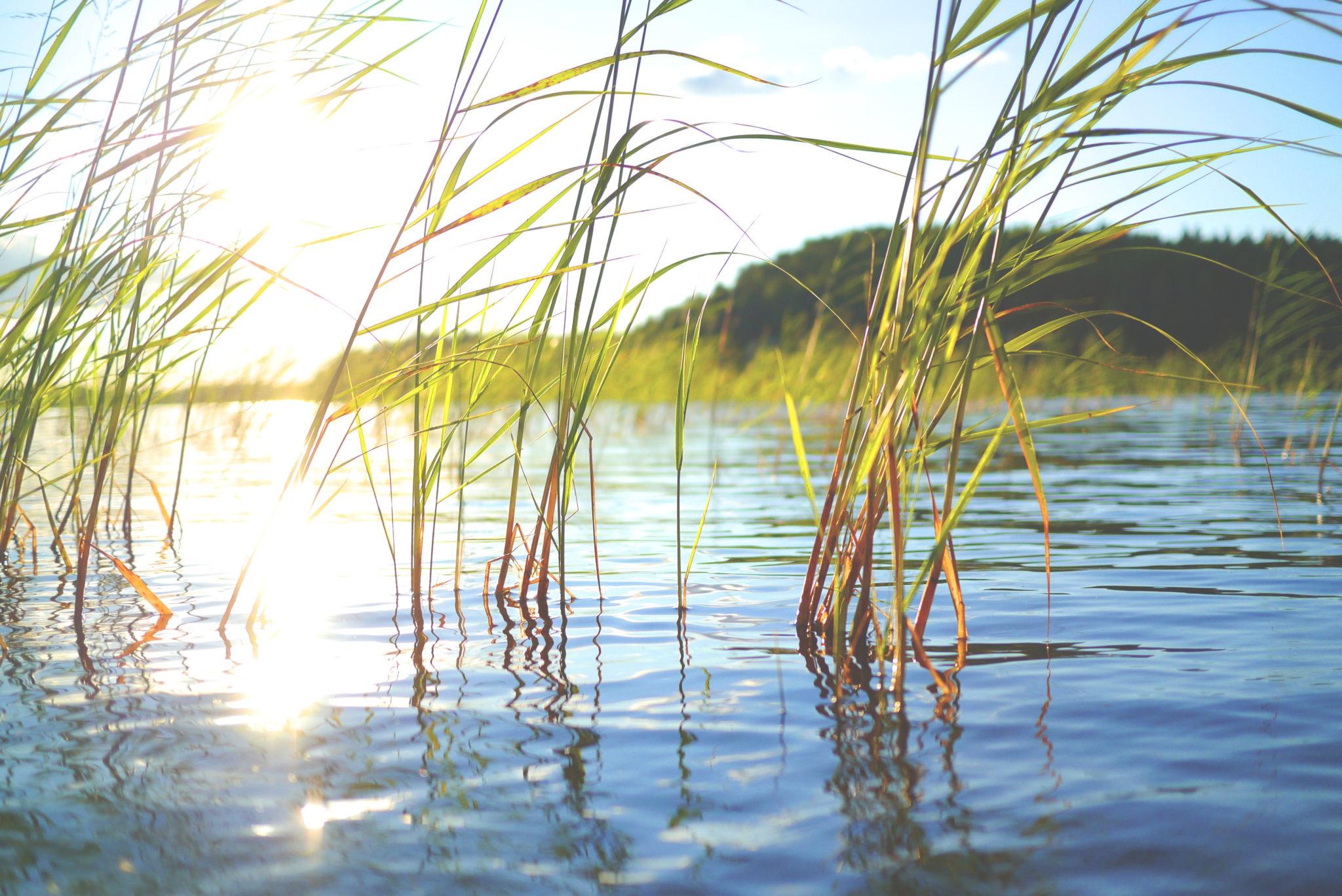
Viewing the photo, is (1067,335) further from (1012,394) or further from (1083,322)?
(1012,394)

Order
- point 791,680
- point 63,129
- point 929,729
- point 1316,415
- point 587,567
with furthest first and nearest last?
point 1316,415 < point 587,567 < point 63,129 < point 791,680 < point 929,729

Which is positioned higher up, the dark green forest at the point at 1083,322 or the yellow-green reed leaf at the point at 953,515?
the dark green forest at the point at 1083,322

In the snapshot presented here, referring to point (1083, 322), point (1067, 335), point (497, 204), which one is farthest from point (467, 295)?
point (1067, 335)

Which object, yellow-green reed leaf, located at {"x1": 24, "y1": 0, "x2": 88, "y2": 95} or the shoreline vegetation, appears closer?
yellow-green reed leaf, located at {"x1": 24, "y1": 0, "x2": 88, "y2": 95}

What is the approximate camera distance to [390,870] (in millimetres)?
1164

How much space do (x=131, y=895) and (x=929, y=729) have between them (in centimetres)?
120

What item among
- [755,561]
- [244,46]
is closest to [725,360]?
[755,561]

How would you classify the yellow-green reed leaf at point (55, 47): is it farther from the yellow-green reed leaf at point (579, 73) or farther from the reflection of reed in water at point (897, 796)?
the reflection of reed in water at point (897, 796)

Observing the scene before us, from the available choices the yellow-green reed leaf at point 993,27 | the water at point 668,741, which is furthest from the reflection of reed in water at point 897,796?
the yellow-green reed leaf at point 993,27

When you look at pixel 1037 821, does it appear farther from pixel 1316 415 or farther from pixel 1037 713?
pixel 1316 415

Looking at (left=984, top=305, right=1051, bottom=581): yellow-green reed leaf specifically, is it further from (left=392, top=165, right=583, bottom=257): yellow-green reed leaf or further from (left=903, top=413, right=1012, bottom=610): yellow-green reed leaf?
(left=392, top=165, right=583, bottom=257): yellow-green reed leaf

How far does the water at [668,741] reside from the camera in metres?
1.17

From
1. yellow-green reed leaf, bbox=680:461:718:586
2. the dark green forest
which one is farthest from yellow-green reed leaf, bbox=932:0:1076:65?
yellow-green reed leaf, bbox=680:461:718:586

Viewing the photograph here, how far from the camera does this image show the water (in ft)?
3.83
